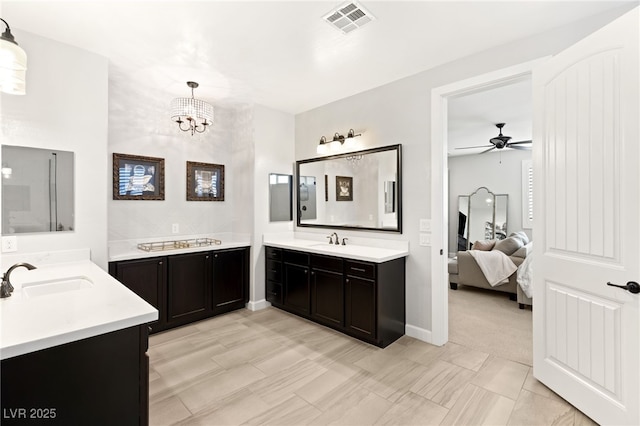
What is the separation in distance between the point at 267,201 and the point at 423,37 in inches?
105

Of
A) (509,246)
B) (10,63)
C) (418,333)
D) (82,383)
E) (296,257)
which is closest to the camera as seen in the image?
(82,383)

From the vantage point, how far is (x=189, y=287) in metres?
3.56

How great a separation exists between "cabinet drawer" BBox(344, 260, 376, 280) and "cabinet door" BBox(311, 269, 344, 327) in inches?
5.8

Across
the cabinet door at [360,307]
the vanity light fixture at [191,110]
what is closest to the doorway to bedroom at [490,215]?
the cabinet door at [360,307]

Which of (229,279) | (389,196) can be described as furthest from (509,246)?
(229,279)

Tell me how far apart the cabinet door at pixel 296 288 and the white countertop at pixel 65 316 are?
213 cm

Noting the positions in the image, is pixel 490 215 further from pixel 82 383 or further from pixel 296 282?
pixel 82 383

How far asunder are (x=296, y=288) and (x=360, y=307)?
3.23ft

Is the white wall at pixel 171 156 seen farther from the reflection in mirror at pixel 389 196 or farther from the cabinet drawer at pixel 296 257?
the reflection in mirror at pixel 389 196

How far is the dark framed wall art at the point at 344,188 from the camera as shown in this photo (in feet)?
12.8

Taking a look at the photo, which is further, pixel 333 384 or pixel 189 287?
pixel 189 287

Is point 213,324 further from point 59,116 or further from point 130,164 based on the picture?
point 59,116

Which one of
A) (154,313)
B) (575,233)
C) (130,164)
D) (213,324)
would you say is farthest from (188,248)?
(575,233)

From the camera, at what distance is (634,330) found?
173 cm
